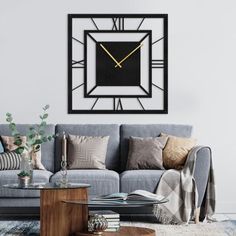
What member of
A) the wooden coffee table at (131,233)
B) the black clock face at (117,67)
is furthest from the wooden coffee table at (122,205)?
the black clock face at (117,67)

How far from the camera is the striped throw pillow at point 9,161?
6.07 m

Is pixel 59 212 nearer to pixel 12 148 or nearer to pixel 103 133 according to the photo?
pixel 12 148

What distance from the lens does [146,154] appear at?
6285 millimetres

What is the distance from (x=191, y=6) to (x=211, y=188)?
1936mm

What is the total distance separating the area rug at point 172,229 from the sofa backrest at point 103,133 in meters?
0.92

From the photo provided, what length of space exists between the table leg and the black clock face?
2.33 m

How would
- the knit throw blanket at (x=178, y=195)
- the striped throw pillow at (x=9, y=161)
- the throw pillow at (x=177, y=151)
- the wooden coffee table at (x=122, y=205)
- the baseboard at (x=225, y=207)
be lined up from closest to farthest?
the wooden coffee table at (x=122, y=205) → the knit throw blanket at (x=178, y=195) → the striped throw pillow at (x=9, y=161) → the throw pillow at (x=177, y=151) → the baseboard at (x=225, y=207)

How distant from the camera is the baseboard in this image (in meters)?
6.80

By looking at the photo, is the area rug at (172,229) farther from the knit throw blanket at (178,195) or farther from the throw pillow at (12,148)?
the throw pillow at (12,148)

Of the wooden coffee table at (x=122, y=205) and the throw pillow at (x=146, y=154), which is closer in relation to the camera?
the wooden coffee table at (x=122, y=205)

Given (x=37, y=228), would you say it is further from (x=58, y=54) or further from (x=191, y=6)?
(x=191, y=6)

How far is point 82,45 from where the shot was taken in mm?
6844

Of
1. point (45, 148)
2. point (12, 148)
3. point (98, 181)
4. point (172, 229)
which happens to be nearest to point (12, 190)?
point (12, 148)

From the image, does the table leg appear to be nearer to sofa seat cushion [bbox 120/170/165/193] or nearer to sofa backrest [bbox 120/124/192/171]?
sofa seat cushion [bbox 120/170/165/193]
